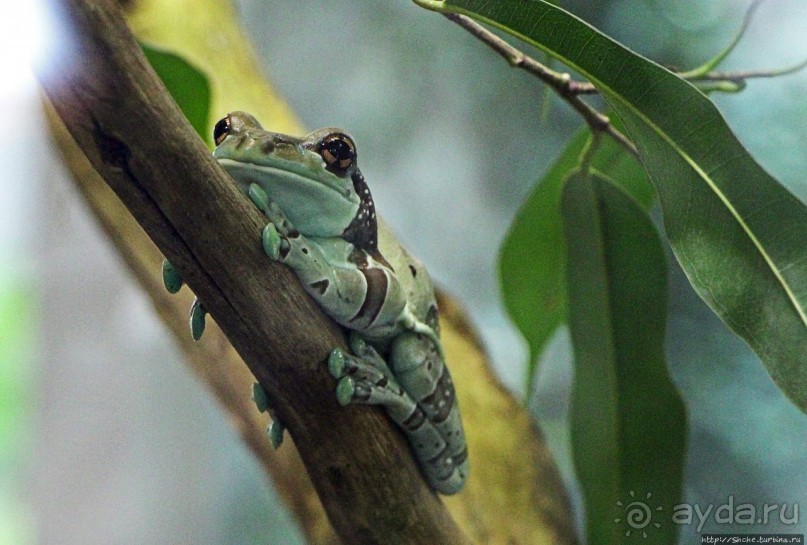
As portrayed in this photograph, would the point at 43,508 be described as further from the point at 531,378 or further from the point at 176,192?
the point at 176,192

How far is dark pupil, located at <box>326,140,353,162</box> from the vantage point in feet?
2.74

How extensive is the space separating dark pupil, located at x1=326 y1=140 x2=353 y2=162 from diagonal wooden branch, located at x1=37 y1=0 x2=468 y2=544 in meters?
0.14

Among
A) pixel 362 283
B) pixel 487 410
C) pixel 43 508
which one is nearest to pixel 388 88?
pixel 487 410

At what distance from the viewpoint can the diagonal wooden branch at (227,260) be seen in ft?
2.00

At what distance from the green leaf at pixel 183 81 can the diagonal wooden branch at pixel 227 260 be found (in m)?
0.33

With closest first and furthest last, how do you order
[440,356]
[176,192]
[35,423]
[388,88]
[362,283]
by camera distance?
[176,192] → [362,283] → [440,356] → [388,88] → [35,423]

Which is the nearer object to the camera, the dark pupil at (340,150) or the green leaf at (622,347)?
the dark pupil at (340,150)

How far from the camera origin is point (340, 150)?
0.84 meters

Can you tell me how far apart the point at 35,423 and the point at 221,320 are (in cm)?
187

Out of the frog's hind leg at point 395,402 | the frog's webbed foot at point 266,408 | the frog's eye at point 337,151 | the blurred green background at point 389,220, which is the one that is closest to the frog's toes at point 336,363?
the frog's hind leg at point 395,402

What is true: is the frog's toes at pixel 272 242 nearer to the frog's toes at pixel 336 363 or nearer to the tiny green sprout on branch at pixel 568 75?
the frog's toes at pixel 336 363

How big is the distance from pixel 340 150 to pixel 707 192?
1.36ft

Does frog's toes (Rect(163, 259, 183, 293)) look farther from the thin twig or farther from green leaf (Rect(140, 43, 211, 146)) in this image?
the thin twig

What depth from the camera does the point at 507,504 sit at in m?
1.48
